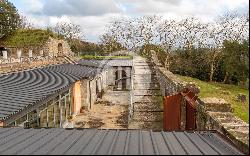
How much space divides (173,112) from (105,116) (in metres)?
11.8

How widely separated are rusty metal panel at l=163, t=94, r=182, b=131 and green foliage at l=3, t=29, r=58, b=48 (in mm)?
32312

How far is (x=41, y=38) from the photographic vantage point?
4162cm

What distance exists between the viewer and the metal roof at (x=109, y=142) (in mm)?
4883

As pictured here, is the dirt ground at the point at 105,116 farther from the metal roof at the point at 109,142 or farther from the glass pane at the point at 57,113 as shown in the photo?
the metal roof at the point at 109,142

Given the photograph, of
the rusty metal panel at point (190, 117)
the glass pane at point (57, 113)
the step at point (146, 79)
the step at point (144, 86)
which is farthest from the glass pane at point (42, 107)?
the step at point (146, 79)

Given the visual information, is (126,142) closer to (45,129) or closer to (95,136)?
(95,136)

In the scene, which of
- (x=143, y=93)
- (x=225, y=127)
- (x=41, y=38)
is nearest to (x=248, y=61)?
(x=225, y=127)

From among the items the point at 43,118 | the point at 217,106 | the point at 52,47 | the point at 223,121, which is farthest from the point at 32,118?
the point at 52,47

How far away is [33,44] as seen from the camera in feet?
135

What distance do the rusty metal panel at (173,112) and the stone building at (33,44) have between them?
2906cm

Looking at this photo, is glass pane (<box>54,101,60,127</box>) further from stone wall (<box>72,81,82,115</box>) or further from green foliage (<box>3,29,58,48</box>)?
green foliage (<box>3,29,58,48</box>)

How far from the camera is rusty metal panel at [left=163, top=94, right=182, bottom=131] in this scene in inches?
409

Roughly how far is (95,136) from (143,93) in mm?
14370

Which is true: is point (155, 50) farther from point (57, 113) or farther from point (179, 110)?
point (179, 110)
